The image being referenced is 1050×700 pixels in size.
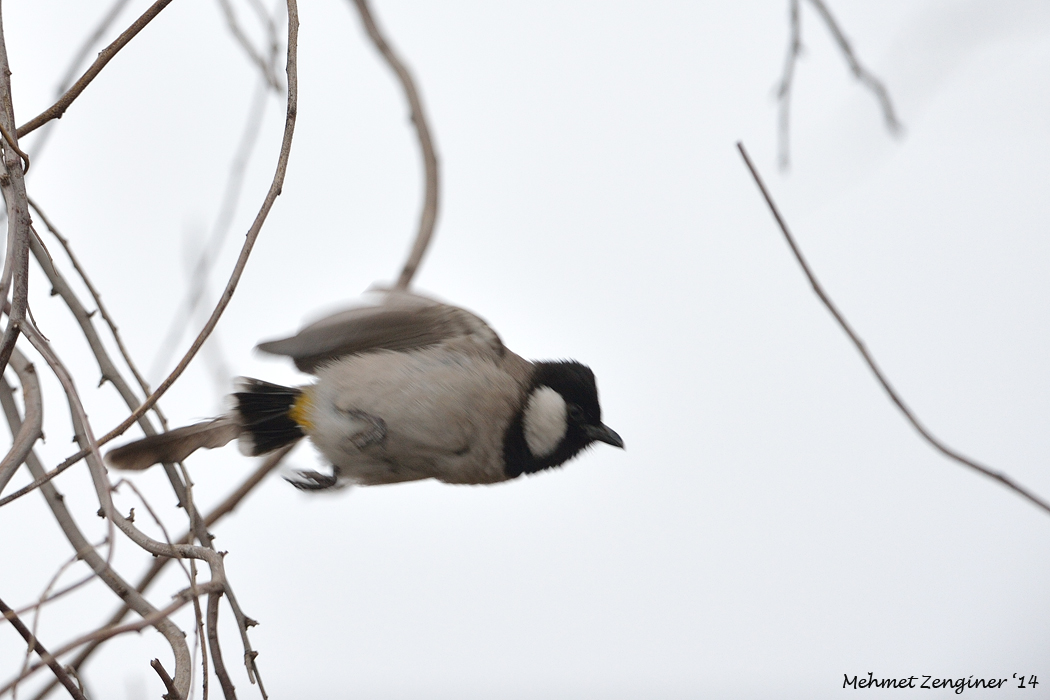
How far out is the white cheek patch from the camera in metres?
2.95

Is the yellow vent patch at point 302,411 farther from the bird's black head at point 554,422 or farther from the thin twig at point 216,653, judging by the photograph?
the thin twig at point 216,653

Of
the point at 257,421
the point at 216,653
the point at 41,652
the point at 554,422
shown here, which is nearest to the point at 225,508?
the point at 257,421

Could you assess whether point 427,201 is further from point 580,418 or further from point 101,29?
point 101,29

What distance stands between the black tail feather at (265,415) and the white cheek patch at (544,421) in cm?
65

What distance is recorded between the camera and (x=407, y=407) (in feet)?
8.84

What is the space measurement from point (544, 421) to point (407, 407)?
1.53 feet

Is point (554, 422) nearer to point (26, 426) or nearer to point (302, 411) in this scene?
point (302, 411)

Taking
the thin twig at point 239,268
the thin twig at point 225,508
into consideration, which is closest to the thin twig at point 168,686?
the thin twig at point 239,268

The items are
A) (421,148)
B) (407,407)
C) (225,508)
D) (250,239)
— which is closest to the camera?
(250,239)

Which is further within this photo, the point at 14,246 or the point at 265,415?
the point at 265,415

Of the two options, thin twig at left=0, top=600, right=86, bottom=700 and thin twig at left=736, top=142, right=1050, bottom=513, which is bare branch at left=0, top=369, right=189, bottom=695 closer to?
thin twig at left=0, top=600, right=86, bottom=700

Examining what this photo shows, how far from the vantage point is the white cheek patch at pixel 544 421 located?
116 inches

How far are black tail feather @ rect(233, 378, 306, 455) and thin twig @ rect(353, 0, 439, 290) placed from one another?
48 centimetres

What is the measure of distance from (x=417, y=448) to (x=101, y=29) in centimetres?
137
